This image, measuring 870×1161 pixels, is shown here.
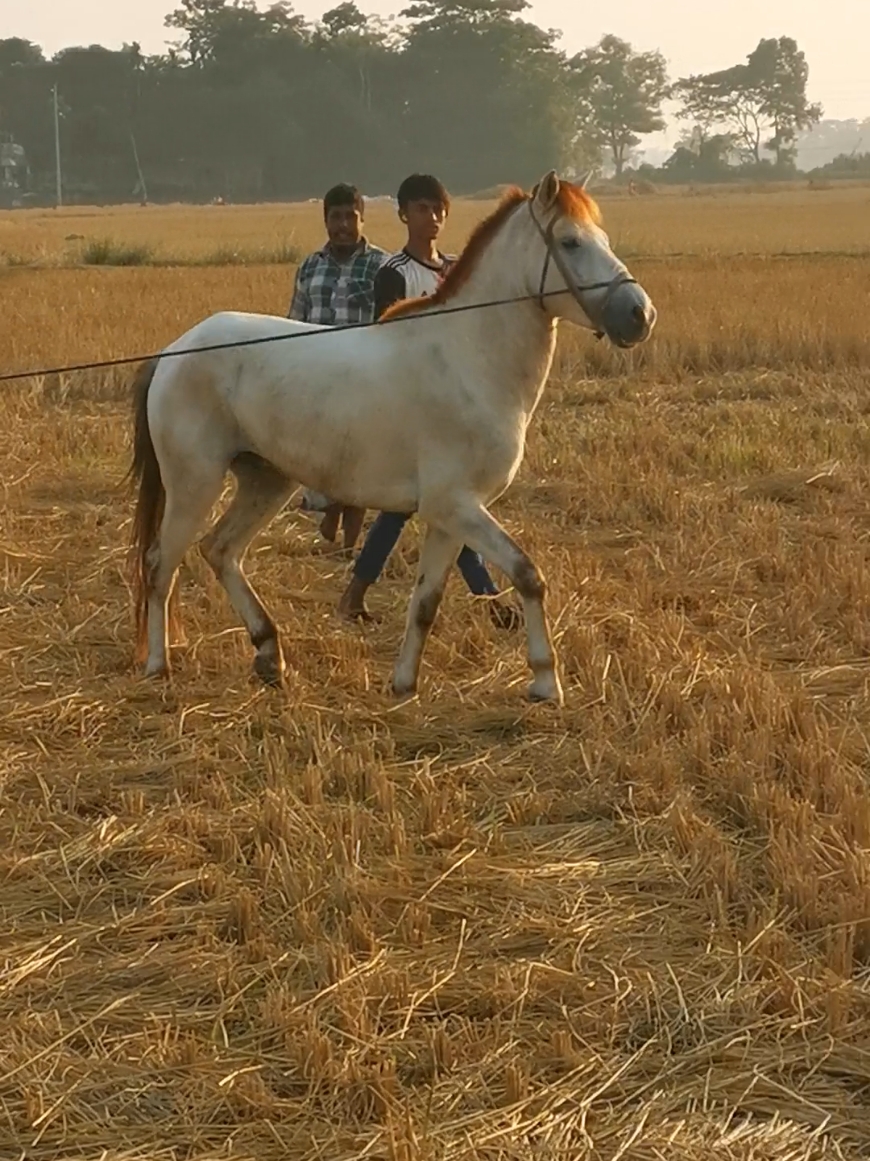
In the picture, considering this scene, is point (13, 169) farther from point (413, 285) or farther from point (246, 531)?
point (246, 531)

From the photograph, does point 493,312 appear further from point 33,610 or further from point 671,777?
point 33,610

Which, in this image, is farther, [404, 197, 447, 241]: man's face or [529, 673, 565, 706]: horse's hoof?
[404, 197, 447, 241]: man's face

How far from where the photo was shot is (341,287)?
718 centimetres

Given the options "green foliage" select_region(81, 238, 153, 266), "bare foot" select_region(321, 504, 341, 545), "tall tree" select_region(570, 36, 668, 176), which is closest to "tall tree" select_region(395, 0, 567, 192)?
"tall tree" select_region(570, 36, 668, 176)

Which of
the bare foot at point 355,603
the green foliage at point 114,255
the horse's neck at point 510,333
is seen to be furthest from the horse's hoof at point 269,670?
the green foliage at point 114,255

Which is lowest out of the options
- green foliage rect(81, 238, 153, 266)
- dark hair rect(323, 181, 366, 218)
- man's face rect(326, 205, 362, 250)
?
green foliage rect(81, 238, 153, 266)

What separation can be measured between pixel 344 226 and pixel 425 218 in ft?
3.13

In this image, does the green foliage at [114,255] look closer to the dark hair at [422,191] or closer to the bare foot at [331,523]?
the bare foot at [331,523]

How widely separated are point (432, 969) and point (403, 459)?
7.67ft

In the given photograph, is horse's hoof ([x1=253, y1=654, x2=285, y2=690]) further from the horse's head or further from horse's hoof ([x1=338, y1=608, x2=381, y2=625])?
the horse's head

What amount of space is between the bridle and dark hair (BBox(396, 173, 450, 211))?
1115mm

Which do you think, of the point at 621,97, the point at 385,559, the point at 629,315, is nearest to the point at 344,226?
the point at 385,559

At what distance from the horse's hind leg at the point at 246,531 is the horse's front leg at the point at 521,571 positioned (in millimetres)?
1000

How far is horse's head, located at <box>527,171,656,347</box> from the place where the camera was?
189 inches
